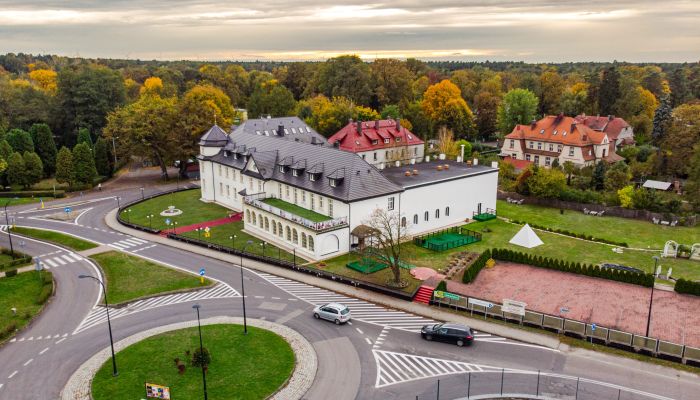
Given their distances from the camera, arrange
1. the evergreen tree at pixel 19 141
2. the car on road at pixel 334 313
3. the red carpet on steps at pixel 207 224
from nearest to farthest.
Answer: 1. the car on road at pixel 334 313
2. the red carpet on steps at pixel 207 224
3. the evergreen tree at pixel 19 141

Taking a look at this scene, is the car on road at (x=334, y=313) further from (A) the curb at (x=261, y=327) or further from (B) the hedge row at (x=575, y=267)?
(B) the hedge row at (x=575, y=267)

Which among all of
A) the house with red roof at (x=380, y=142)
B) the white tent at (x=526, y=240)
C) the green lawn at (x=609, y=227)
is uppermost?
the house with red roof at (x=380, y=142)

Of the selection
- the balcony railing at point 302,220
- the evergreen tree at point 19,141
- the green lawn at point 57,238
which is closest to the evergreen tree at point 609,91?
the balcony railing at point 302,220

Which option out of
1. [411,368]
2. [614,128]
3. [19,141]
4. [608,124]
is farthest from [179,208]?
[608,124]

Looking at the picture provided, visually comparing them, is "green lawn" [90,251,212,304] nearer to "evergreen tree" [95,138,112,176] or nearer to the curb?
the curb

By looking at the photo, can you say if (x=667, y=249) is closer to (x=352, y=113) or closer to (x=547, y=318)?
(x=547, y=318)

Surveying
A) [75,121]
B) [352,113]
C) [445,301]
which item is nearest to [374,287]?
[445,301]

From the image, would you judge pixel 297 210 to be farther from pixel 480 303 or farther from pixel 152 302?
pixel 480 303
